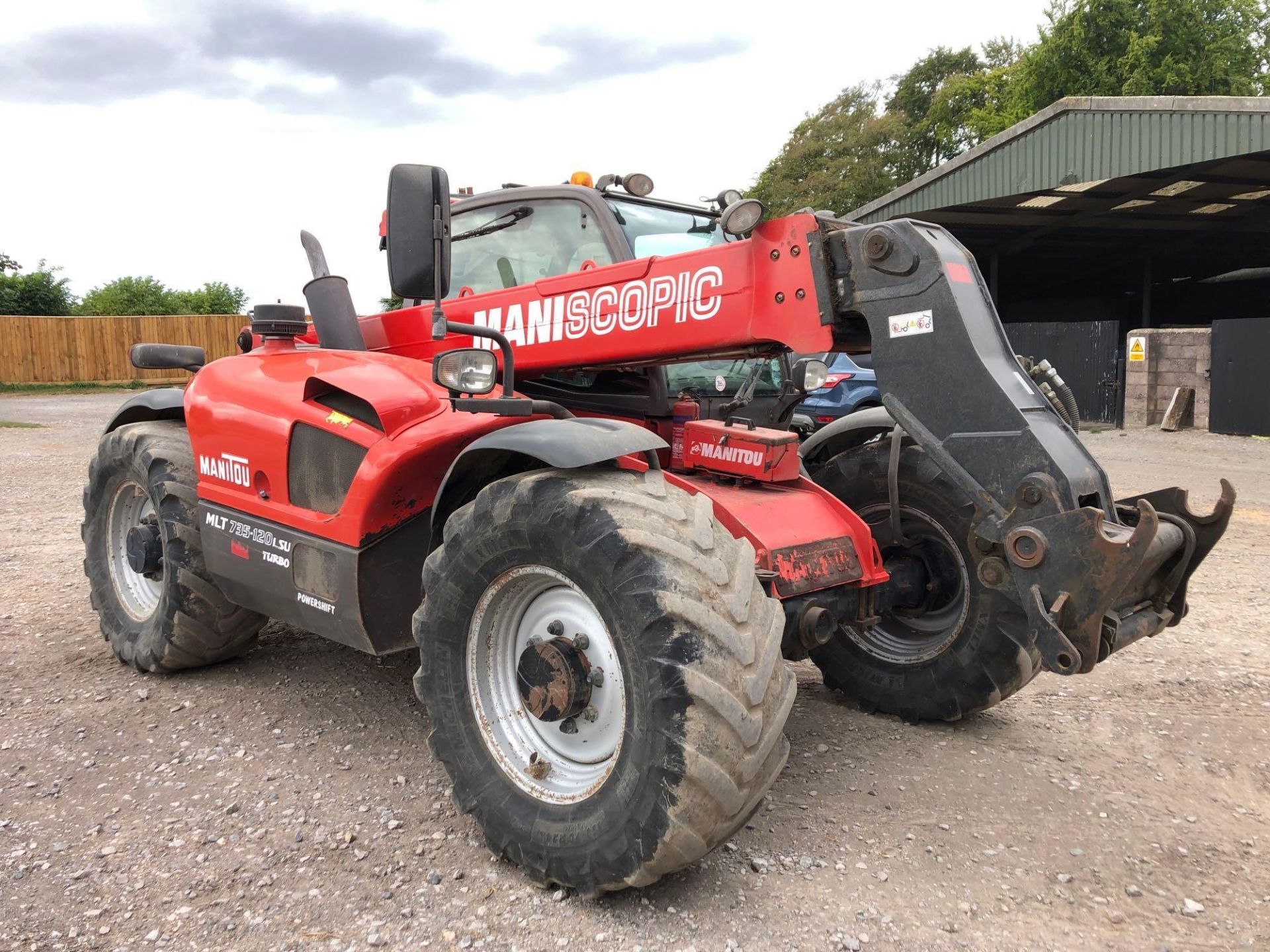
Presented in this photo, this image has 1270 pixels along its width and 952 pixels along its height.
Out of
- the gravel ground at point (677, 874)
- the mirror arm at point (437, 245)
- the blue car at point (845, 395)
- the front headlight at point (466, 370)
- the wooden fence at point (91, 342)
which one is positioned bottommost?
the gravel ground at point (677, 874)

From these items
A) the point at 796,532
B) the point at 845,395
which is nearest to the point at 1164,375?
the point at 845,395

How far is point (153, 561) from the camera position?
15.1 feet

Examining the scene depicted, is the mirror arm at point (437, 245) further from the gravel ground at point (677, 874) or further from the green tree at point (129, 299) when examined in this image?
the green tree at point (129, 299)

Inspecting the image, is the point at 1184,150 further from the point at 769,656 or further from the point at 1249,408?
the point at 769,656

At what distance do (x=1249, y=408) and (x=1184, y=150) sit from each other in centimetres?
424

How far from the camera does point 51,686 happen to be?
181 inches

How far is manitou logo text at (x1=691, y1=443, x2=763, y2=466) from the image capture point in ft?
11.6

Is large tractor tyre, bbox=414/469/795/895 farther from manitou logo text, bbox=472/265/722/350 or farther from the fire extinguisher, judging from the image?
the fire extinguisher

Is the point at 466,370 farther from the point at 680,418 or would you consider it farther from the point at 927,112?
the point at 927,112

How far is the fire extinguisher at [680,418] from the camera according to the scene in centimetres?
384

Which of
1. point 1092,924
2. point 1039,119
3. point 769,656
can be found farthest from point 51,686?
point 1039,119

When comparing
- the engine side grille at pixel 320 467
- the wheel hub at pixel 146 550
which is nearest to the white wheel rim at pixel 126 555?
the wheel hub at pixel 146 550

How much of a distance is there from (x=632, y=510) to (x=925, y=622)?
186 centimetres

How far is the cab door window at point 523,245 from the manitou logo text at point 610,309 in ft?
1.19
